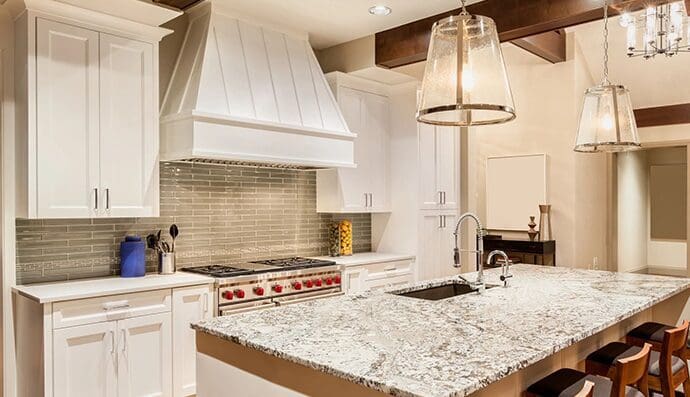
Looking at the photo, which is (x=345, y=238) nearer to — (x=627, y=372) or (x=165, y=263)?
(x=165, y=263)

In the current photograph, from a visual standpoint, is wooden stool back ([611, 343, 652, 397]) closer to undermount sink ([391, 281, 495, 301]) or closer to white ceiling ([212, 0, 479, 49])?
undermount sink ([391, 281, 495, 301])

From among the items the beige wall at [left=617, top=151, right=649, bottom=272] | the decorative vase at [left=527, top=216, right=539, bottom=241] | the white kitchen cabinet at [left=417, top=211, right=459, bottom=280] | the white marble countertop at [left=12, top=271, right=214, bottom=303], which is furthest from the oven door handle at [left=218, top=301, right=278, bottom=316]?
the beige wall at [left=617, top=151, right=649, bottom=272]

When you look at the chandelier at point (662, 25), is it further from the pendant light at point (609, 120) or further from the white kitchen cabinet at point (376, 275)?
the white kitchen cabinet at point (376, 275)

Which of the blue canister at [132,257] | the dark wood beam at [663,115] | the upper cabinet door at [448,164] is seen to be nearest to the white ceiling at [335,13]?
the upper cabinet door at [448,164]

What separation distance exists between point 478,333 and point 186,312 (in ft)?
7.03

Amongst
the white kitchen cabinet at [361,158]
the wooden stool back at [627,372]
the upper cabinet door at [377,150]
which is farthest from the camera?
the upper cabinet door at [377,150]

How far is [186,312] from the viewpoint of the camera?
351 centimetres

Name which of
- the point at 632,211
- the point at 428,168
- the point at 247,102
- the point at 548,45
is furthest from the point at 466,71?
the point at 632,211

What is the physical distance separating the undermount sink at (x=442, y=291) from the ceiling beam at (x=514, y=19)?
1888 millimetres

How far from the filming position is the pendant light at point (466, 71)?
216 cm

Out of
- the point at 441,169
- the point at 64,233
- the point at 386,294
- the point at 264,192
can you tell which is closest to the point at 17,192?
the point at 64,233

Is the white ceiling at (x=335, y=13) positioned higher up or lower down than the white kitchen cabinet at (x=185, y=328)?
higher up

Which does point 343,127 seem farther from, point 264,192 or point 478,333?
point 478,333

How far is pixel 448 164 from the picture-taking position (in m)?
5.68
